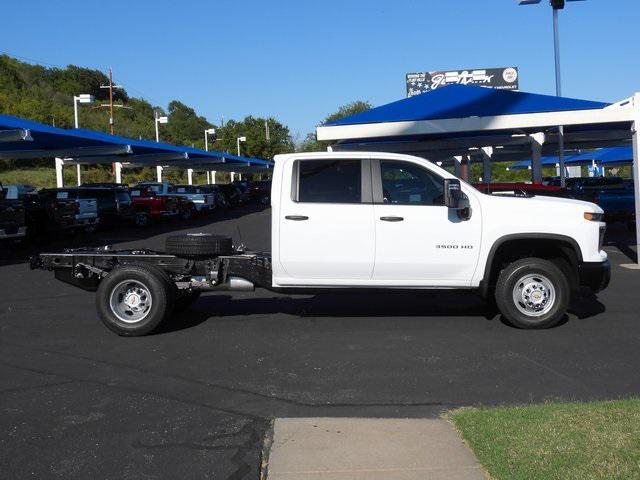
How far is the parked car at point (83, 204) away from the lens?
75.0ft

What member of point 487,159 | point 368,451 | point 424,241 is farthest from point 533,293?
point 487,159

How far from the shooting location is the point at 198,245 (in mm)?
8492

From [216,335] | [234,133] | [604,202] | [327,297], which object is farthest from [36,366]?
[234,133]

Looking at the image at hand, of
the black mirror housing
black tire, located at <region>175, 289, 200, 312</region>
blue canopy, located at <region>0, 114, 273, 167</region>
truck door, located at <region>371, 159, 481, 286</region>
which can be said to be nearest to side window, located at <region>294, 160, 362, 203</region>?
truck door, located at <region>371, 159, 481, 286</region>

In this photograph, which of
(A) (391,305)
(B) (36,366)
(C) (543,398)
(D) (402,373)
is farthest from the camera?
(A) (391,305)

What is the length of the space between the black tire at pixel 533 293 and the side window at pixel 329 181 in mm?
1963

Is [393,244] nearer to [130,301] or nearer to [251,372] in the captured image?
[251,372]

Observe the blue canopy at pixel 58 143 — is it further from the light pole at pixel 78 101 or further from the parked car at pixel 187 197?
the light pole at pixel 78 101

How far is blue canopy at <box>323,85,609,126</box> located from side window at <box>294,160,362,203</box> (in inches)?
267

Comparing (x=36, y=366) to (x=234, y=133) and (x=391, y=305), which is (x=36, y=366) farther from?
(x=234, y=133)

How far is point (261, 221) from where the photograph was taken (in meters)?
30.2

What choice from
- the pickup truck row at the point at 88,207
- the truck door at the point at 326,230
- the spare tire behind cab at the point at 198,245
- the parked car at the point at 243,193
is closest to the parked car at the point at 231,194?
the parked car at the point at 243,193

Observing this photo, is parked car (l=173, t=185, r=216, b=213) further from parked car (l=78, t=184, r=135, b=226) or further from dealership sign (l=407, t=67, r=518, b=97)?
dealership sign (l=407, t=67, r=518, b=97)

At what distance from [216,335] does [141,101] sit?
314ft
